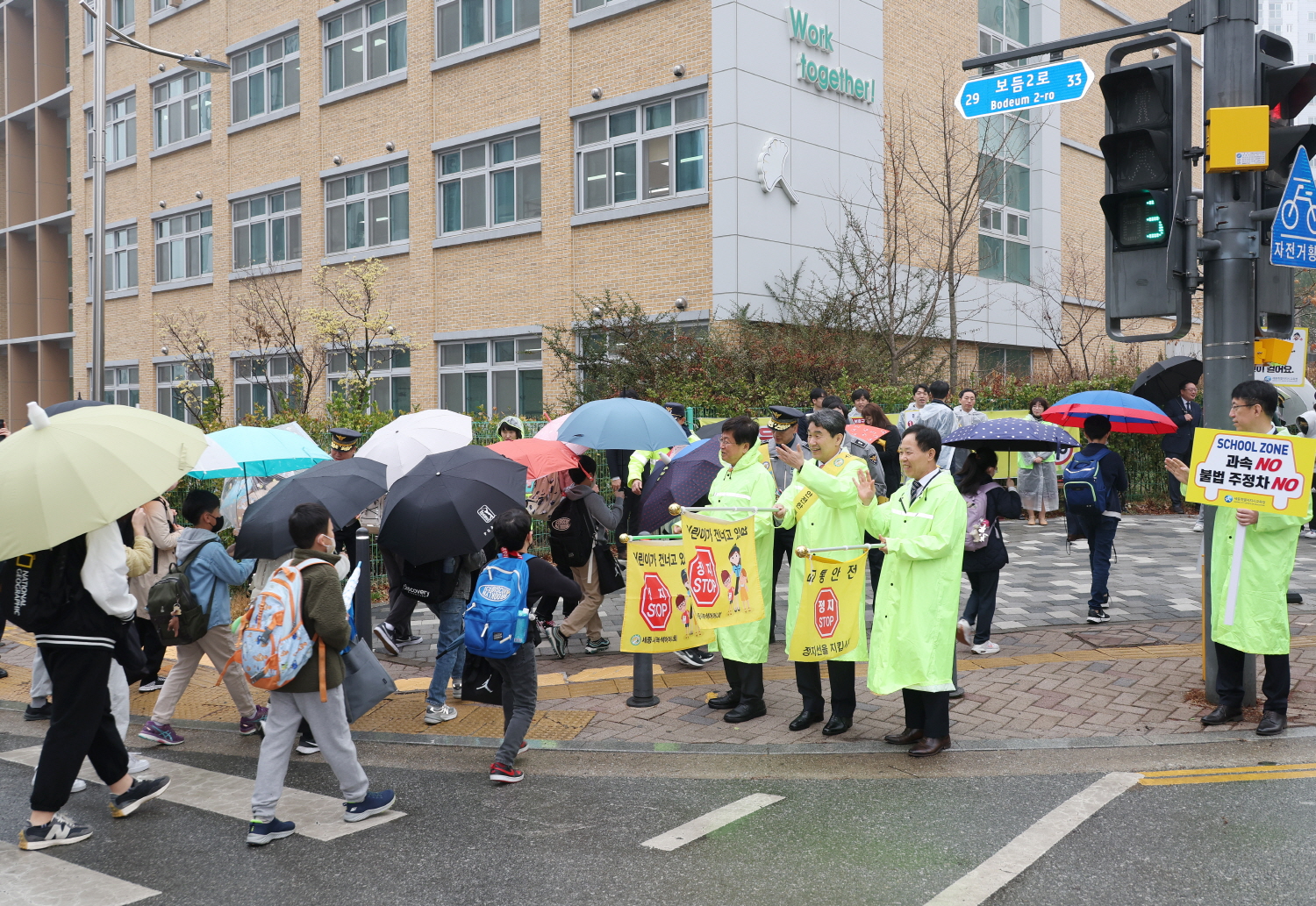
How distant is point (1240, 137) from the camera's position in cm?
647

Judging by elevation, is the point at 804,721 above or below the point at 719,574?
below

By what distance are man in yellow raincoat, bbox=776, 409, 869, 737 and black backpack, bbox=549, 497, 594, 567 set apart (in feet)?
7.61

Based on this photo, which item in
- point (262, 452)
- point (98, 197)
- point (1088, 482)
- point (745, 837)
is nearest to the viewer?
point (745, 837)

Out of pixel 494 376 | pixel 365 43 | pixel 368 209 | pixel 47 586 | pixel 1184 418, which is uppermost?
pixel 365 43

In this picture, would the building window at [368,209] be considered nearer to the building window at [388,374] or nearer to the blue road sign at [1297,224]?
the building window at [388,374]

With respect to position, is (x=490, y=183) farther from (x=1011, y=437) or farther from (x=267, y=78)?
(x=1011, y=437)

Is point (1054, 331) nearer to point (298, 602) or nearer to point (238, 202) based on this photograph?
point (238, 202)

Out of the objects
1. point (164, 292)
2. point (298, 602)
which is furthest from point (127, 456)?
point (164, 292)

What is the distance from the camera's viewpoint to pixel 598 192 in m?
20.3

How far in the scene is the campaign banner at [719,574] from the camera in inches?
256

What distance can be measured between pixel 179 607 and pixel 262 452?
230 cm

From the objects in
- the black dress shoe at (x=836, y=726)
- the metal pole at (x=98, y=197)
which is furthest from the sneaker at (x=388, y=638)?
the metal pole at (x=98, y=197)

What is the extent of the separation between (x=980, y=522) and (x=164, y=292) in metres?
27.5

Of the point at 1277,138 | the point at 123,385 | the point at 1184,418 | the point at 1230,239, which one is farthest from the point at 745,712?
the point at 123,385
